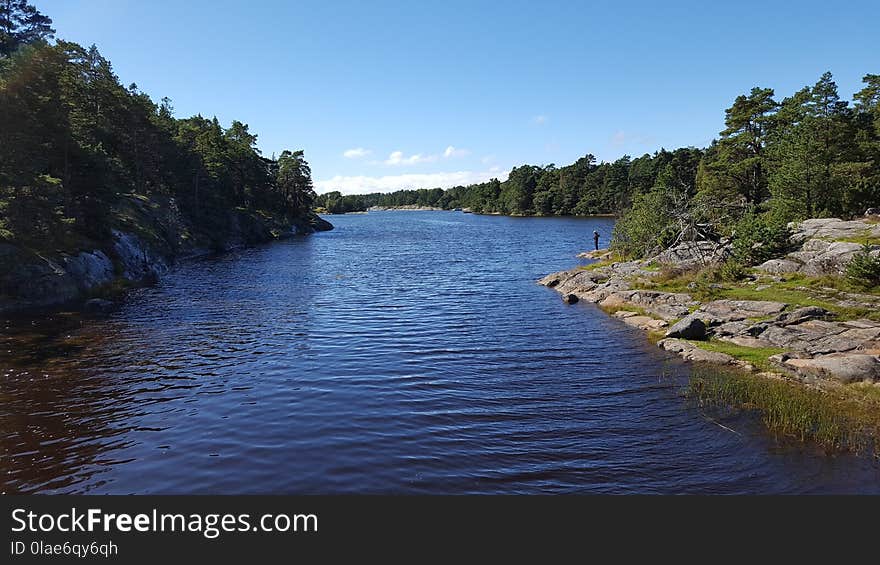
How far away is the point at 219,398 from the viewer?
60.0 ft

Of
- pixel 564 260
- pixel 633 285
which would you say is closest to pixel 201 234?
pixel 564 260

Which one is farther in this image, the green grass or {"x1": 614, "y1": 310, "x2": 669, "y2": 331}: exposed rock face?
{"x1": 614, "y1": 310, "x2": 669, "y2": 331}: exposed rock face

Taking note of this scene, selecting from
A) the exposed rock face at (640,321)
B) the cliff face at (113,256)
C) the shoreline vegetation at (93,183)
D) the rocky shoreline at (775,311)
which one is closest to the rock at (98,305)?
the shoreline vegetation at (93,183)

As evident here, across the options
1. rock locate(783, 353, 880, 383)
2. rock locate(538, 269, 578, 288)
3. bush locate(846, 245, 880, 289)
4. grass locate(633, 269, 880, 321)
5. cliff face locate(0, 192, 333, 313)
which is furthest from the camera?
rock locate(538, 269, 578, 288)

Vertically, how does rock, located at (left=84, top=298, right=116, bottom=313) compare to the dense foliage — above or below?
below

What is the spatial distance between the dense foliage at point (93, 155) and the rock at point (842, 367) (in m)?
42.1

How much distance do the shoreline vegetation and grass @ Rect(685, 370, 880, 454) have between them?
35.5 m

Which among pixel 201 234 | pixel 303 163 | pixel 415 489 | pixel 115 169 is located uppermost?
pixel 303 163

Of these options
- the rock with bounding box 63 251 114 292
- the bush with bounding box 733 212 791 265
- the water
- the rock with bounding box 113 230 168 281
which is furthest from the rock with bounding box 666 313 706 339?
the rock with bounding box 113 230 168 281

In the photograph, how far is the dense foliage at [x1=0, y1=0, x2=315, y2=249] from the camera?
34.2m

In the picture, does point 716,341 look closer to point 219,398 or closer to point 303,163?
point 219,398

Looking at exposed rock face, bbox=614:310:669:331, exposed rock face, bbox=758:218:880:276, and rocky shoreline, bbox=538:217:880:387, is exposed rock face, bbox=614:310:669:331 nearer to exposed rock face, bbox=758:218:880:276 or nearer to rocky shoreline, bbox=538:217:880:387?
rocky shoreline, bbox=538:217:880:387

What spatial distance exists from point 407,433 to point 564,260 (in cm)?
5122

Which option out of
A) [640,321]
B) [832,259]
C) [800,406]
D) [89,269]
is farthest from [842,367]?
[89,269]
